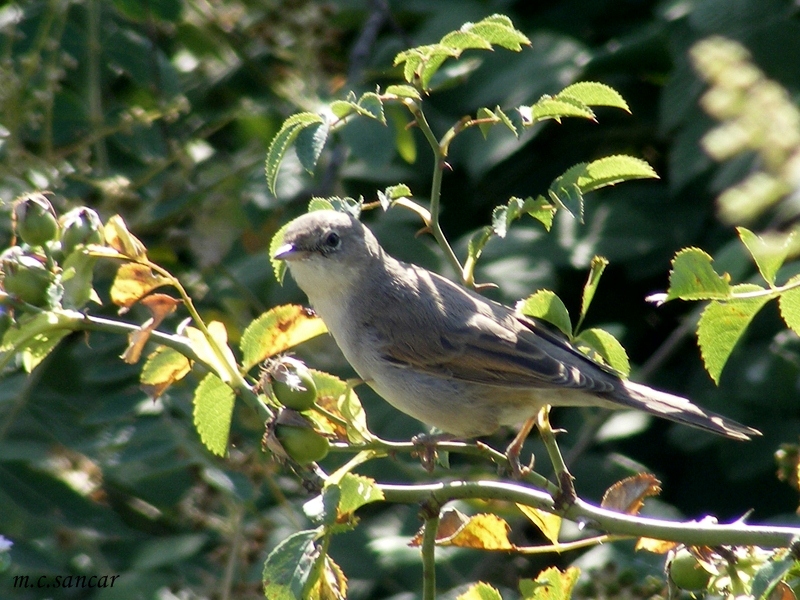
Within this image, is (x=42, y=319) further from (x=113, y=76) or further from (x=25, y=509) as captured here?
(x=113, y=76)

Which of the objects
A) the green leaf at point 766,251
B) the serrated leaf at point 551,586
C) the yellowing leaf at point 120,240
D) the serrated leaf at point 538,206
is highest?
the green leaf at point 766,251

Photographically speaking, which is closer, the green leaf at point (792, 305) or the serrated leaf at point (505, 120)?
the green leaf at point (792, 305)

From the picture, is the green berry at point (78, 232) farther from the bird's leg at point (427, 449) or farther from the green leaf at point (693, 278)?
the green leaf at point (693, 278)

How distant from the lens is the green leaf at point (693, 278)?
1.58 m

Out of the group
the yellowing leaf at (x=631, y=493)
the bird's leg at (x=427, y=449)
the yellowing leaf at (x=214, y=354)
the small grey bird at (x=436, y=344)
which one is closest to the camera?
the yellowing leaf at (x=214, y=354)

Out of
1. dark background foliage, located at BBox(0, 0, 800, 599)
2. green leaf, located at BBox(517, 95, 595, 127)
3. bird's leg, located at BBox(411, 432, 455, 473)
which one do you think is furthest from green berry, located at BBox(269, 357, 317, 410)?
dark background foliage, located at BBox(0, 0, 800, 599)

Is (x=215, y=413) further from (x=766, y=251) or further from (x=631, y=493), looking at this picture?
(x=766, y=251)

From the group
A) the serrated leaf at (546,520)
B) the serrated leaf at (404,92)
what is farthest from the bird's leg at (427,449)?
the serrated leaf at (404,92)

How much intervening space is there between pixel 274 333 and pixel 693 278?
0.84 metres

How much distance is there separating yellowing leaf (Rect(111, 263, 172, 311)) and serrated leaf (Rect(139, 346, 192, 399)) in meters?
0.14

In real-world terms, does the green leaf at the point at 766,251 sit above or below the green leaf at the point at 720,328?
above

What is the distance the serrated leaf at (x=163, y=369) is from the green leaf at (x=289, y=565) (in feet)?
1.61

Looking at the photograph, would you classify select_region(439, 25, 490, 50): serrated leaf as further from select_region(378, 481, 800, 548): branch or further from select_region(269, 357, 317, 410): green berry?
select_region(378, 481, 800, 548): branch

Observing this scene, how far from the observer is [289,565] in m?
1.59
